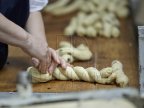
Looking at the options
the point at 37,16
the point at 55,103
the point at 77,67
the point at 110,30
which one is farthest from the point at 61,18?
the point at 55,103

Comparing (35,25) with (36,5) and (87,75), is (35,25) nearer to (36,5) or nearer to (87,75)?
(36,5)

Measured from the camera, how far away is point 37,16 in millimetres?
1324

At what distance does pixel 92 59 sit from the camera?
1361 millimetres

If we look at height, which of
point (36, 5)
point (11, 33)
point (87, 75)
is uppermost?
point (36, 5)

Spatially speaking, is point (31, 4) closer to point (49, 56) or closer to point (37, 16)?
point (37, 16)

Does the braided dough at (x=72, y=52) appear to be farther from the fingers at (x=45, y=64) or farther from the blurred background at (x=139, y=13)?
the blurred background at (x=139, y=13)

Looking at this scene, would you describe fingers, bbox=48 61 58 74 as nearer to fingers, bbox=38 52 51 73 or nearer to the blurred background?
fingers, bbox=38 52 51 73

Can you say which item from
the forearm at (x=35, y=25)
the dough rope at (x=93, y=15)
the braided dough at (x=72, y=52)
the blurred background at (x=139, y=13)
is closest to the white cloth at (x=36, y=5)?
the forearm at (x=35, y=25)

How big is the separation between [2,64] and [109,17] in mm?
623

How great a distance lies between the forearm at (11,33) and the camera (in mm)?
1065

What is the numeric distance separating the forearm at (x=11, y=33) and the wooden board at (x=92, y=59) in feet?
0.50

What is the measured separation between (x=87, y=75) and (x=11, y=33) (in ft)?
0.85

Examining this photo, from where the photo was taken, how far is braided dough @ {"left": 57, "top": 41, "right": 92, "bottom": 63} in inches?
51.2

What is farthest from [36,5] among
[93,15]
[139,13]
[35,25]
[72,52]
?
[139,13]
